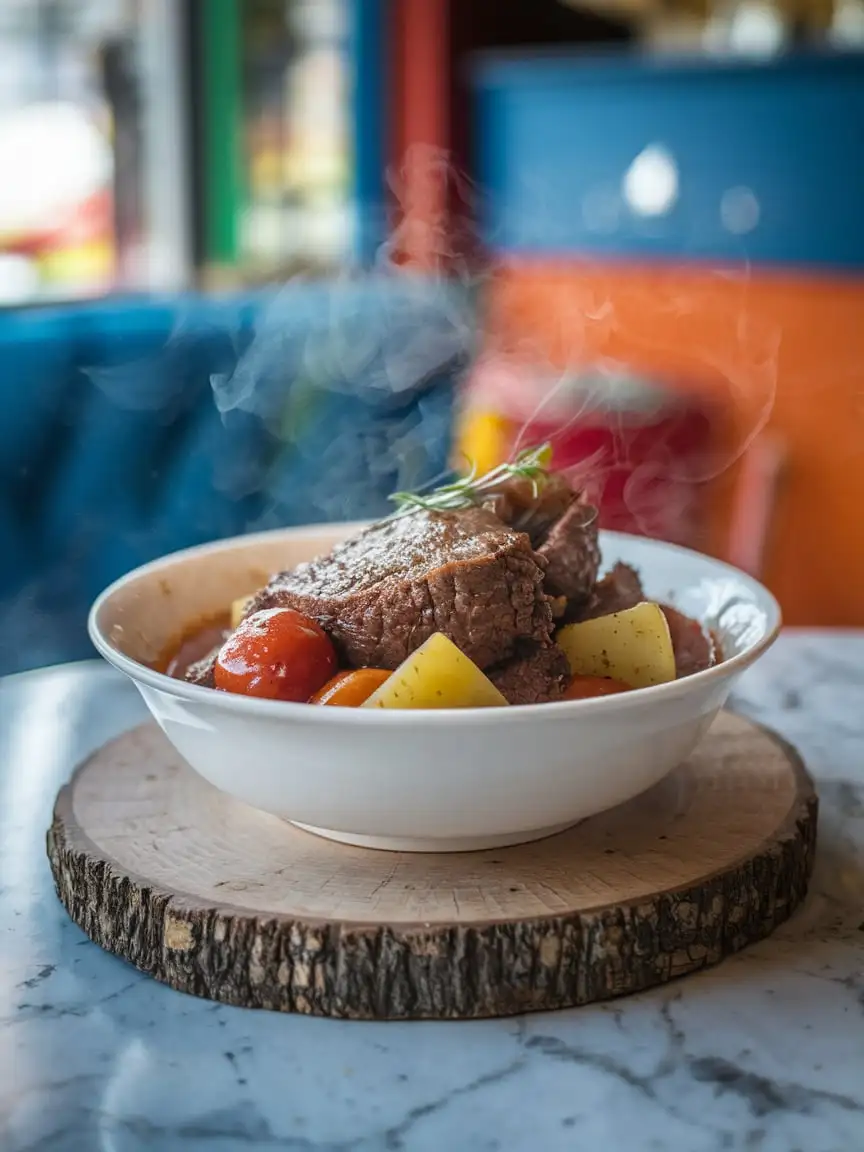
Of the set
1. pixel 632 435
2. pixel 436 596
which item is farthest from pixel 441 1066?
pixel 632 435

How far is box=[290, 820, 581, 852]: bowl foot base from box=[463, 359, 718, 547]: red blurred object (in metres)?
2.40

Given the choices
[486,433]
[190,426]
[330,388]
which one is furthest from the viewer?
[486,433]

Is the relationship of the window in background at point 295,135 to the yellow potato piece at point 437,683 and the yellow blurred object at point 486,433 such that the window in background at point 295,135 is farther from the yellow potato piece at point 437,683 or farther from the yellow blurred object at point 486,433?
the yellow potato piece at point 437,683

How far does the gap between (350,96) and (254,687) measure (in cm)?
452

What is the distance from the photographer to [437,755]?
0.88m

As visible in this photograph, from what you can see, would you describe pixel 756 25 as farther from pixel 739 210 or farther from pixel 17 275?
pixel 17 275

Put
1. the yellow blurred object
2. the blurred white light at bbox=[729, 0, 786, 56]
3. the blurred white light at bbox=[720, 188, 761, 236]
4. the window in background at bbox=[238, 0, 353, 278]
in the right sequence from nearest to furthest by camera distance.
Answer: the yellow blurred object, the blurred white light at bbox=[720, 188, 761, 236], the window in background at bbox=[238, 0, 353, 278], the blurred white light at bbox=[729, 0, 786, 56]

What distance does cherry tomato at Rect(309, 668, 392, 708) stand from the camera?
3.35 ft

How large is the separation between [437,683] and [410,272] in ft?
13.2

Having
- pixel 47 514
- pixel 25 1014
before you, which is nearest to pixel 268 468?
pixel 47 514

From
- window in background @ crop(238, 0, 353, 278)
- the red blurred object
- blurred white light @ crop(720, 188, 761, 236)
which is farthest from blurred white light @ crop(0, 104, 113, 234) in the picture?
blurred white light @ crop(720, 188, 761, 236)

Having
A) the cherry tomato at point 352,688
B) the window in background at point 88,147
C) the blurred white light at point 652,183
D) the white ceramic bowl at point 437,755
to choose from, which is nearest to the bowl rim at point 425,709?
the white ceramic bowl at point 437,755

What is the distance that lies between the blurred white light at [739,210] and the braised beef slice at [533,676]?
3617 mm

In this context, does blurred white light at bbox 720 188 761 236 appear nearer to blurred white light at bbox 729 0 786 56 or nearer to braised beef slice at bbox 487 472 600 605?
blurred white light at bbox 729 0 786 56
